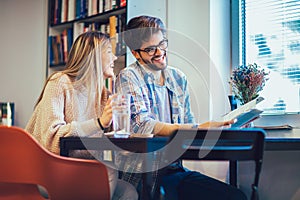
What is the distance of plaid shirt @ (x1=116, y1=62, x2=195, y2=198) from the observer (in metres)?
1.79

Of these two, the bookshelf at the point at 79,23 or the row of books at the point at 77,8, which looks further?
the row of books at the point at 77,8

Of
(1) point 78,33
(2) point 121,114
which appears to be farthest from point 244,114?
(1) point 78,33

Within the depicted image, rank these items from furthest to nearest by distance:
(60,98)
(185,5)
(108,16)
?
(108,16) → (185,5) → (60,98)

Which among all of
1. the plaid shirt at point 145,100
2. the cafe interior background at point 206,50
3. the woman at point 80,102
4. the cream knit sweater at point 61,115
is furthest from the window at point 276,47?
the cream knit sweater at point 61,115

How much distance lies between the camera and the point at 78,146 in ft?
4.83

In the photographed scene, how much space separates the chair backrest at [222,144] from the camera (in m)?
1.25

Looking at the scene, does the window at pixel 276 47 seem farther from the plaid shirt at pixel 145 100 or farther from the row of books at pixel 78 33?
the row of books at pixel 78 33

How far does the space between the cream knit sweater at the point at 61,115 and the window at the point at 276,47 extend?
1101 millimetres

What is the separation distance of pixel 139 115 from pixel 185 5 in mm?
1040

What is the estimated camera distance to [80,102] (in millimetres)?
1837

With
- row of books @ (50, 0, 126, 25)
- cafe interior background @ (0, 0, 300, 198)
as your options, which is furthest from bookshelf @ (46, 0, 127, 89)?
cafe interior background @ (0, 0, 300, 198)

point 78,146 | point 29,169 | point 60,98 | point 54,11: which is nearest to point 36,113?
point 60,98

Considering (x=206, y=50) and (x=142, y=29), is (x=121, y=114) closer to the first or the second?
(x=142, y=29)

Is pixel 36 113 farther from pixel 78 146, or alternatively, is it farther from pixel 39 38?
pixel 39 38
